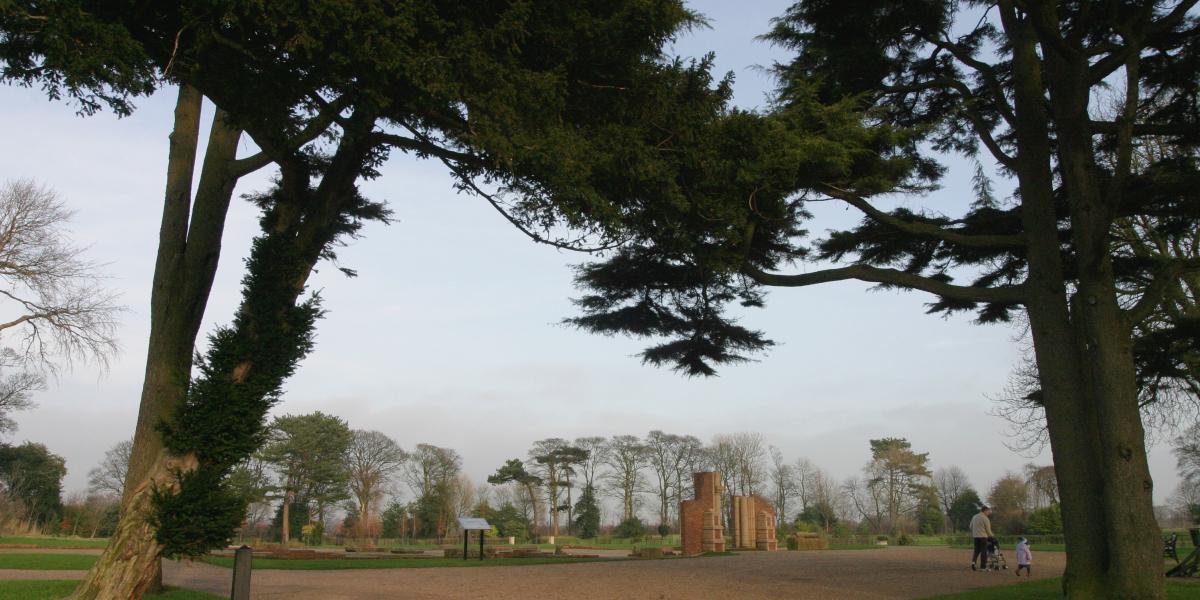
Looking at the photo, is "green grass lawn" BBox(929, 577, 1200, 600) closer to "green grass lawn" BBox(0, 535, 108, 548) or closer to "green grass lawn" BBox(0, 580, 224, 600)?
"green grass lawn" BBox(0, 580, 224, 600)

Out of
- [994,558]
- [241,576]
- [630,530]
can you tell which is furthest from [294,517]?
[241,576]

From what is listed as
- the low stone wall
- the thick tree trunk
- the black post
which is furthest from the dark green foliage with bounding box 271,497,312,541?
the black post

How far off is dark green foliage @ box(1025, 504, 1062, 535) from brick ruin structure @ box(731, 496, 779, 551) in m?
Answer: 15.8

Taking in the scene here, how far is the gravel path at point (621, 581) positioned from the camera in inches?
436

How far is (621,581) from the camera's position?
13.1 m

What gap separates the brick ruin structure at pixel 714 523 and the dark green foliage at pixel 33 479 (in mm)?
38089

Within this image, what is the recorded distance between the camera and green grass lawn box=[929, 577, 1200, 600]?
1009 centimetres

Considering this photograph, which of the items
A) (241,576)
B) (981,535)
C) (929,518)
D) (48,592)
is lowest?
(929,518)

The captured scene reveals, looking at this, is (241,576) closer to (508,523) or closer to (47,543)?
(47,543)

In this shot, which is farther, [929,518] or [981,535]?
[929,518]

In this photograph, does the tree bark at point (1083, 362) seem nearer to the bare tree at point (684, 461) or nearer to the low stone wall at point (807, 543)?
the low stone wall at point (807, 543)

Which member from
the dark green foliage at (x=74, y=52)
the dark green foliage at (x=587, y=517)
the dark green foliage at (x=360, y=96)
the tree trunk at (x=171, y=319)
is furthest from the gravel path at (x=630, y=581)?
the dark green foliage at (x=587, y=517)

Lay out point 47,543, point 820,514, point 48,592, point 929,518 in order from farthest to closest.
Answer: point 929,518
point 820,514
point 47,543
point 48,592

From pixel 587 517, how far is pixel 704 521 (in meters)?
26.9
